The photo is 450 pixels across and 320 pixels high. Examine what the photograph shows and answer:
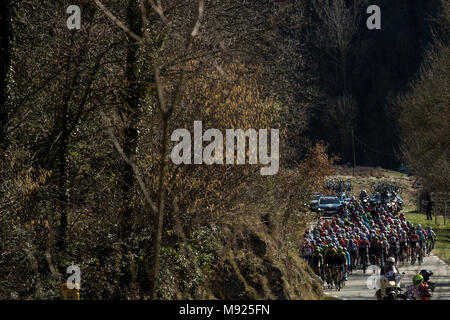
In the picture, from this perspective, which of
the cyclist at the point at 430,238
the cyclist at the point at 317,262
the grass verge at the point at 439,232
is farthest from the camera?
the grass verge at the point at 439,232

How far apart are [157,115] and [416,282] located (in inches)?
282

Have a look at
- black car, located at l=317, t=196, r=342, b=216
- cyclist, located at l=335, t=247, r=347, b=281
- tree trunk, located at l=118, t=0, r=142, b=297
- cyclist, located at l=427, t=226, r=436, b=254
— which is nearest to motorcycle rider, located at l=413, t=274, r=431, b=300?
tree trunk, located at l=118, t=0, r=142, b=297

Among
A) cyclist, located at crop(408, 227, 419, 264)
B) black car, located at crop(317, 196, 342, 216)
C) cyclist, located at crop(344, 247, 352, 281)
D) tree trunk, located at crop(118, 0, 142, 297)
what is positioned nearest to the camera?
tree trunk, located at crop(118, 0, 142, 297)

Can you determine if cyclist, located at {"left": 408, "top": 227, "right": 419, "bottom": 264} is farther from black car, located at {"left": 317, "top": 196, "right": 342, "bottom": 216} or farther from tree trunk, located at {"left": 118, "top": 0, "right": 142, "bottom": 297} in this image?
tree trunk, located at {"left": 118, "top": 0, "right": 142, "bottom": 297}

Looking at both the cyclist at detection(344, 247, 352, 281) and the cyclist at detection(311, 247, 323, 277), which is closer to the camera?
the cyclist at detection(311, 247, 323, 277)

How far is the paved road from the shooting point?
2303 centimetres

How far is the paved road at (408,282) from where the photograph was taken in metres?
23.0

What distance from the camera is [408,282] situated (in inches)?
1030

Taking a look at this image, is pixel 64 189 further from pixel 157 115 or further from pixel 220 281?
pixel 220 281

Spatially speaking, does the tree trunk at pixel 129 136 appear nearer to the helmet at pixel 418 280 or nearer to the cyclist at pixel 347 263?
the helmet at pixel 418 280

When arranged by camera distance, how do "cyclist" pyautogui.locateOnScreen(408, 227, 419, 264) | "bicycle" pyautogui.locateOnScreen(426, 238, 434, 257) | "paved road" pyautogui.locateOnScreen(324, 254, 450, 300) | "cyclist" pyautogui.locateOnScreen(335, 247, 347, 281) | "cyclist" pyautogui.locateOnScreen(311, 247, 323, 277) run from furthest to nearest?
"bicycle" pyautogui.locateOnScreen(426, 238, 434, 257) < "cyclist" pyautogui.locateOnScreen(408, 227, 419, 264) < "cyclist" pyautogui.locateOnScreen(311, 247, 323, 277) < "cyclist" pyautogui.locateOnScreen(335, 247, 347, 281) < "paved road" pyautogui.locateOnScreen(324, 254, 450, 300)

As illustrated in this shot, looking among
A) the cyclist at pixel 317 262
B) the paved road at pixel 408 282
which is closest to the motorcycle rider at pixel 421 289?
the paved road at pixel 408 282
